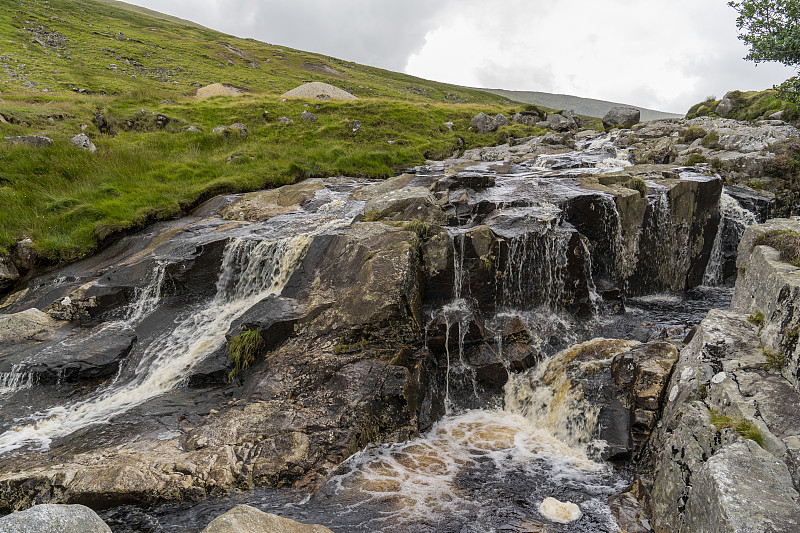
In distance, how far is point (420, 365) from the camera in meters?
10.7

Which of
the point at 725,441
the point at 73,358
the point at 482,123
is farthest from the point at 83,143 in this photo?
the point at 482,123

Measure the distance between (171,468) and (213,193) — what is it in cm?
1753

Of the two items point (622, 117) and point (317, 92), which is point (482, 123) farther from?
point (317, 92)

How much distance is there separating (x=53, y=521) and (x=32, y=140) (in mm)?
23928

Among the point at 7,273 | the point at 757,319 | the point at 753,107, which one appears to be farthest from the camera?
the point at 753,107

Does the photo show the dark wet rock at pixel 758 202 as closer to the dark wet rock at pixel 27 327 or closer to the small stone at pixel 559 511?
the small stone at pixel 559 511

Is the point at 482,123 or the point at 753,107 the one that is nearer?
the point at 753,107

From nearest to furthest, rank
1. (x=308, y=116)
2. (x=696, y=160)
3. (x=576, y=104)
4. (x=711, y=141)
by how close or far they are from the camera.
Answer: (x=696, y=160)
(x=711, y=141)
(x=308, y=116)
(x=576, y=104)

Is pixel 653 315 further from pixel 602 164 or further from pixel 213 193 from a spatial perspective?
pixel 213 193

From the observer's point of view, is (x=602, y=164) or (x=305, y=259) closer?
(x=305, y=259)

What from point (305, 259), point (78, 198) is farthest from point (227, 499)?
point (78, 198)

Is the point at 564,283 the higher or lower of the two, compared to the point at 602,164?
lower

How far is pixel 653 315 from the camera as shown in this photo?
1414cm

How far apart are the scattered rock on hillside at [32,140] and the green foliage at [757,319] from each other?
95.6 ft
